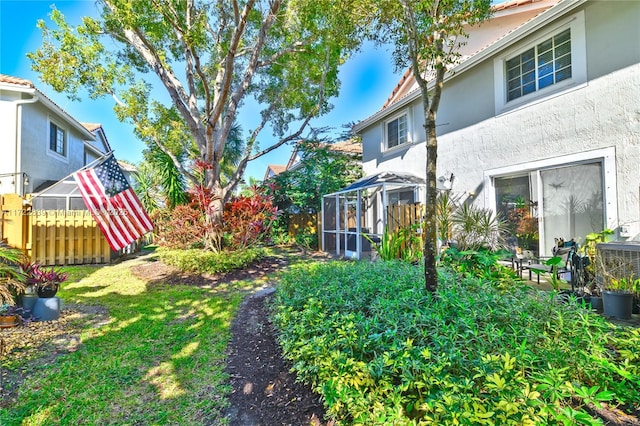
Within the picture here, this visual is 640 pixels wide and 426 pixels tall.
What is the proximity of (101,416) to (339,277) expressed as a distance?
3294 millimetres

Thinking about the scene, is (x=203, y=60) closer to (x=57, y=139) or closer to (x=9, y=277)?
(x=57, y=139)

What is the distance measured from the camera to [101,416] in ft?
8.96

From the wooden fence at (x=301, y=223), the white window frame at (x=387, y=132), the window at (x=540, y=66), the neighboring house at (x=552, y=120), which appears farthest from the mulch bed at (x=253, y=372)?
the wooden fence at (x=301, y=223)

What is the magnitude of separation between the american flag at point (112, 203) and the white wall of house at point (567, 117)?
9542 mm

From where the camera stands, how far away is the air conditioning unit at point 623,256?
4.72 m

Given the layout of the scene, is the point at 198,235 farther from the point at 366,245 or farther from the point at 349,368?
the point at 349,368

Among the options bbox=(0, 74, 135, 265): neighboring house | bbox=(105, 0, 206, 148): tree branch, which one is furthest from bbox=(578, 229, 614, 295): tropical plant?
bbox=(0, 74, 135, 265): neighboring house

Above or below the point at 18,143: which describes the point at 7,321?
below

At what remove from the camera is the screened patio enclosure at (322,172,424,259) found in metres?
11.3

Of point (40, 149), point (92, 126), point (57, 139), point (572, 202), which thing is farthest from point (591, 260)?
point (92, 126)

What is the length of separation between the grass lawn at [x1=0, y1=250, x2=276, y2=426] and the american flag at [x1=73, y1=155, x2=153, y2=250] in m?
2.15

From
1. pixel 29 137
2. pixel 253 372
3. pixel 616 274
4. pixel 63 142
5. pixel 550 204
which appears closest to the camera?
pixel 253 372

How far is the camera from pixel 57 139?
14.6m

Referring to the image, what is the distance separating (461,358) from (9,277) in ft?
20.2
